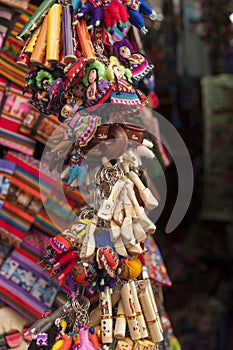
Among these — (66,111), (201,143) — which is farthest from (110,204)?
(201,143)

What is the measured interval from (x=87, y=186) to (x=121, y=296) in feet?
0.64

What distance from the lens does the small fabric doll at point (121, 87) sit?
37.7 inches

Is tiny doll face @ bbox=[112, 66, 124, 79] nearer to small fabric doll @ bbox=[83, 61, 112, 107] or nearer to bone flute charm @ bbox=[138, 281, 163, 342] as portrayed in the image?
small fabric doll @ bbox=[83, 61, 112, 107]

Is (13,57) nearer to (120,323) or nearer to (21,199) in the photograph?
(21,199)

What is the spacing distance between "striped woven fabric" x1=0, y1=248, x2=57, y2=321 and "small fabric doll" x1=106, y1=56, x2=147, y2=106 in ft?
1.50

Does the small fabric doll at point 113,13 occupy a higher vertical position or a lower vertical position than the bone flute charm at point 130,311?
higher

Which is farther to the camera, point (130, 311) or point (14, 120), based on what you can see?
point (14, 120)

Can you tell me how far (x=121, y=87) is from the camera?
0.96 metres

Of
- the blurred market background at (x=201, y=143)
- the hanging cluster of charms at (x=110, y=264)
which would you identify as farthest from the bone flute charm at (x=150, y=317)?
the blurred market background at (x=201, y=143)

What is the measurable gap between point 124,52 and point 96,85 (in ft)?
0.35

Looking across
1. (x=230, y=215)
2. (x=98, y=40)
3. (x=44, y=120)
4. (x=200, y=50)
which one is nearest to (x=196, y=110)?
(x=200, y=50)

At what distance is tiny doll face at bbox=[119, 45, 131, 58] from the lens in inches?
40.0

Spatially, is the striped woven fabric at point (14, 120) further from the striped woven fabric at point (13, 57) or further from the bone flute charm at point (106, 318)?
the bone flute charm at point (106, 318)

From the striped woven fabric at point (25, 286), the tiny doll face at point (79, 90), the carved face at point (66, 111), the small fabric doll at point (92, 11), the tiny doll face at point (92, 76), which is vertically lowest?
the striped woven fabric at point (25, 286)
